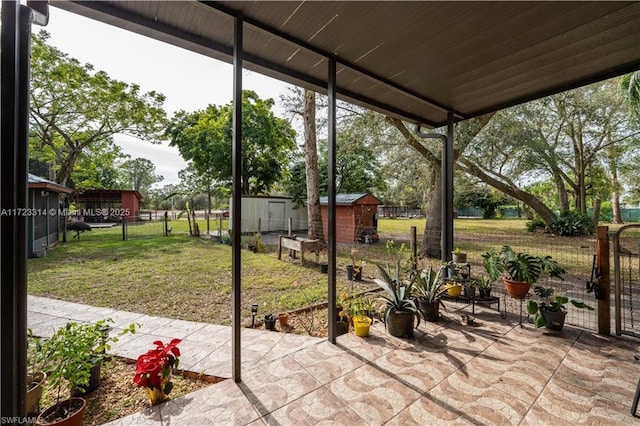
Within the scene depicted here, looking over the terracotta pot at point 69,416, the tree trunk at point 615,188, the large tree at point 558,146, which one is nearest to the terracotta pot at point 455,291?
the terracotta pot at point 69,416

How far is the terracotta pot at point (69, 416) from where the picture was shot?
1.50 metres

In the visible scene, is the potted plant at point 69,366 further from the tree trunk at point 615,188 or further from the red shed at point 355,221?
the tree trunk at point 615,188

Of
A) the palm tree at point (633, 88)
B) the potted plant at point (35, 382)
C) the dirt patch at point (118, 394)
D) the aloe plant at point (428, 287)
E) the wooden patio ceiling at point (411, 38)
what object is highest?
the palm tree at point (633, 88)

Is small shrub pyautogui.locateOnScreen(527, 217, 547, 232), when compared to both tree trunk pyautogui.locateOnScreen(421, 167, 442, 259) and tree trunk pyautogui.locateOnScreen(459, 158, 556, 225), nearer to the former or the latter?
tree trunk pyautogui.locateOnScreen(459, 158, 556, 225)

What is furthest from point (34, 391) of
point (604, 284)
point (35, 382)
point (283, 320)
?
point (604, 284)

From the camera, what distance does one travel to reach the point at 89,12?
1.72m

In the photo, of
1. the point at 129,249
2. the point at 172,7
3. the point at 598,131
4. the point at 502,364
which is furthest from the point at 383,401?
the point at 598,131

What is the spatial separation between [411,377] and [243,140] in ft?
43.6

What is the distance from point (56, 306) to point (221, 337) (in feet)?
9.02

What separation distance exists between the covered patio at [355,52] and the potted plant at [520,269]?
1.74ft

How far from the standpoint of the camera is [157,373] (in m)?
1.77

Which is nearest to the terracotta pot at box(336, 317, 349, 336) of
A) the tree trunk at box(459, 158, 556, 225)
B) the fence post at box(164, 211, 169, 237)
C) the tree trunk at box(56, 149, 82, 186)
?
the tree trunk at box(459, 158, 556, 225)

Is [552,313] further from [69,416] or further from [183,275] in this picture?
[183,275]

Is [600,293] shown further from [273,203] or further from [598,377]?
[273,203]
